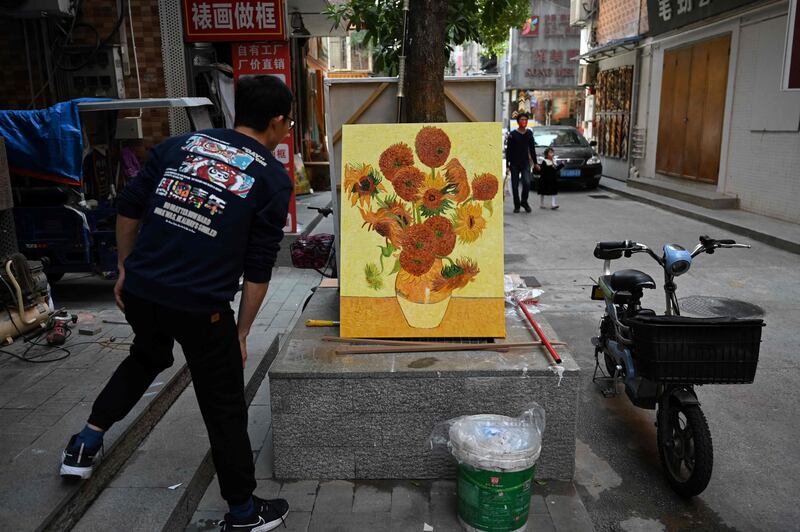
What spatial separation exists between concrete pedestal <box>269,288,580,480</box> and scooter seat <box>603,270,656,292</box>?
1123 millimetres

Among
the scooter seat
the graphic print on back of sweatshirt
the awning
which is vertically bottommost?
the scooter seat

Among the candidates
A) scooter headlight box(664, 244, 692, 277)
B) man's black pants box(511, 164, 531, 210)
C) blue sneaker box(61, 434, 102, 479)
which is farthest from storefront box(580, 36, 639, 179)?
blue sneaker box(61, 434, 102, 479)

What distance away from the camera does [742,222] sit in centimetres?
1102

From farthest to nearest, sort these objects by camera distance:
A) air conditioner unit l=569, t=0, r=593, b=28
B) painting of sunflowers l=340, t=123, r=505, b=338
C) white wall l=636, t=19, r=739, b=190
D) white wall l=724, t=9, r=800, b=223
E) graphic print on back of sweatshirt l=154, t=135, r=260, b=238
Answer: air conditioner unit l=569, t=0, r=593, b=28 → white wall l=636, t=19, r=739, b=190 → white wall l=724, t=9, r=800, b=223 → painting of sunflowers l=340, t=123, r=505, b=338 → graphic print on back of sweatshirt l=154, t=135, r=260, b=238

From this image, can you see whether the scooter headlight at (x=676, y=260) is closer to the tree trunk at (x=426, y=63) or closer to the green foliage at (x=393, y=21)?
the tree trunk at (x=426, y=63)

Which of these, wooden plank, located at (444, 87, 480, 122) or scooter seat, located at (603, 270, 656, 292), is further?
wooden plank, located at (444, 87, 480, 122)

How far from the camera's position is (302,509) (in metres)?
3.04

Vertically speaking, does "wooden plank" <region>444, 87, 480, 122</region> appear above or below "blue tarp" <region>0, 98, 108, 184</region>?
above

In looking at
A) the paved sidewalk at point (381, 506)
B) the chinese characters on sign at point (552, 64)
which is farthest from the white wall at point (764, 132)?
the chinese characters on sign at point (552, 64)

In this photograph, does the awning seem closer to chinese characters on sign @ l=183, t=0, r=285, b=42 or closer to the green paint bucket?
chinese characters on sign @ l=183, t=0, r=285, b=42

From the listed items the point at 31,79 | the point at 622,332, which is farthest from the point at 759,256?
the point at 31,79

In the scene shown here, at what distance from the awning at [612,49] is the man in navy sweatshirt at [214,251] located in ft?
55.0

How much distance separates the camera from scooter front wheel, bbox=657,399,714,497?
317cm

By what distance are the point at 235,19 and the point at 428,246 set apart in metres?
5.64
